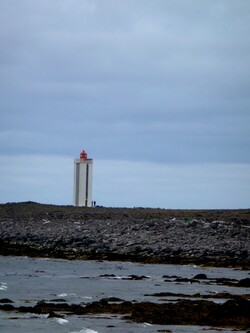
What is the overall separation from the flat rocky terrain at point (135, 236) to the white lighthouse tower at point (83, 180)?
1027 centimetres

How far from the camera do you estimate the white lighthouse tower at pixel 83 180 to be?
6341 centimetres

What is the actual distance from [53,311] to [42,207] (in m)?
40.5

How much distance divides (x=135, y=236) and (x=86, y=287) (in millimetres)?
14894

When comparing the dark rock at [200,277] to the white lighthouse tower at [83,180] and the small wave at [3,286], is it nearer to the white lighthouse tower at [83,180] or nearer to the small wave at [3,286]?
the small wave at [3,286]

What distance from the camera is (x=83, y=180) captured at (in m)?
63.4

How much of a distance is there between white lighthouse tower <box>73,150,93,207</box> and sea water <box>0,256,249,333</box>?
953 inches

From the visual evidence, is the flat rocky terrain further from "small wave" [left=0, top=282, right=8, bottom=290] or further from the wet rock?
the wet rock

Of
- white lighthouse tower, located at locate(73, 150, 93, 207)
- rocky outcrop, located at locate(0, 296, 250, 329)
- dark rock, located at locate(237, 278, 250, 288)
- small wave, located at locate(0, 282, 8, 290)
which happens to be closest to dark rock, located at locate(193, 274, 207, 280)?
dark rock, located at locate(237, 278, 250, 288)

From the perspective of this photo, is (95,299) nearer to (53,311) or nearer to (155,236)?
(53,311)

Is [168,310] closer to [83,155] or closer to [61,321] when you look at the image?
[61,321]

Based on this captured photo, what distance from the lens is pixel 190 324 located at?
1775 centimetres

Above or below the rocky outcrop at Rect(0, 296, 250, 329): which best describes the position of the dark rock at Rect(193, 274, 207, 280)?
above

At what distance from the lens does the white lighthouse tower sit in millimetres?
63406

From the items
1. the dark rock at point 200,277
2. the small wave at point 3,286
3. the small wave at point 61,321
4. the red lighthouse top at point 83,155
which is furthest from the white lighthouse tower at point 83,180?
the small wave at point 61,321
